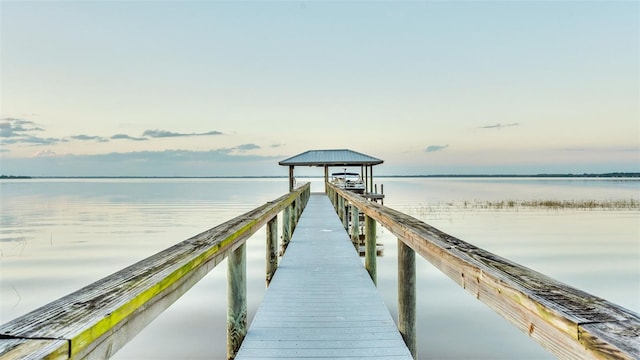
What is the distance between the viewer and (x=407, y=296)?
2852 mm

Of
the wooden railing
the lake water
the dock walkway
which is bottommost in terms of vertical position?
the lake water

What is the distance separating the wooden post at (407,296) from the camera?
2.79m

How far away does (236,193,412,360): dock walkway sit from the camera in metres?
2.68

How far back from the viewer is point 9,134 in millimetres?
50969

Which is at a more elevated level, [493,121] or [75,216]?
[493,121]

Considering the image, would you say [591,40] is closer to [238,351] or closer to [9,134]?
[238,351]

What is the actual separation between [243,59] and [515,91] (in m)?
19.7

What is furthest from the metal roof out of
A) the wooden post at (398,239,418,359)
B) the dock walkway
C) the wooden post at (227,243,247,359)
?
the wooden post at (227,243,247,359)

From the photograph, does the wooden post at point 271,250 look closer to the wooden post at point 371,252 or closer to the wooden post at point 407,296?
the wooden post at point 371,252

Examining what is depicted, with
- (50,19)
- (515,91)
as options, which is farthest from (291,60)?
(515,91)

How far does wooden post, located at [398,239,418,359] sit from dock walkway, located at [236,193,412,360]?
10 cm

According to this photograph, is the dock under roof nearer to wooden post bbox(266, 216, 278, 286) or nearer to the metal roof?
the metal roof

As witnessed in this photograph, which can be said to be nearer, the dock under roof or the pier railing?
the pier railing

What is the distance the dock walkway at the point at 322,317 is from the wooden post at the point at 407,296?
0.32 ft
